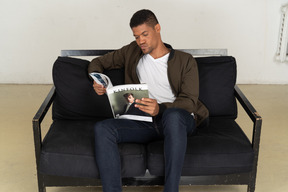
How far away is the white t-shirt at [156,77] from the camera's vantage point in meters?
2.34

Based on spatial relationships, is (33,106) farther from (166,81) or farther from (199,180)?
(199,180)

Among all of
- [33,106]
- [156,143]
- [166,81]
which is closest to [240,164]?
[156,143]

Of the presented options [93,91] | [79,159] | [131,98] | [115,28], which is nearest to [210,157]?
[131,98]

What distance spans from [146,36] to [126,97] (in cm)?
45

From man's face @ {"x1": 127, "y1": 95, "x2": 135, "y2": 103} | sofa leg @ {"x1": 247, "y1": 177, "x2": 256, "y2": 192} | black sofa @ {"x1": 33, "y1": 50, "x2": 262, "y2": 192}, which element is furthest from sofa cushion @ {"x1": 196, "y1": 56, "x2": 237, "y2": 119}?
man's face @ {"x1": 127, "y1": 95, "x2": 135, "y2": 103}

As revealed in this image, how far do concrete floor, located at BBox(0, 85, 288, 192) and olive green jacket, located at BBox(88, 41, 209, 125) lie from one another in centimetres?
57

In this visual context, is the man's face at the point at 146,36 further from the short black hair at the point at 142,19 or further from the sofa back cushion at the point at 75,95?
the sofa back cushion at the point at 75,95

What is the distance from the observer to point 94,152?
2.05 metres

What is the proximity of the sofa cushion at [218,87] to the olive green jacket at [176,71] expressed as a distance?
14cm

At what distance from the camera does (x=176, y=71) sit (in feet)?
7.54

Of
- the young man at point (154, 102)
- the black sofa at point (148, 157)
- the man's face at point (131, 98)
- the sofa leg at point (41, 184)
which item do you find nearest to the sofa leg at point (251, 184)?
the black sofa at point (148, 157)

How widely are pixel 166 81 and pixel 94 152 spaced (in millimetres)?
647

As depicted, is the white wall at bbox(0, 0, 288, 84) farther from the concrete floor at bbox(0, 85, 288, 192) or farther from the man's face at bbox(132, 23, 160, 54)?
the man's face at bbox(132, 23, 160, 54)

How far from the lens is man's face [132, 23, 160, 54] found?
88.4 inches
